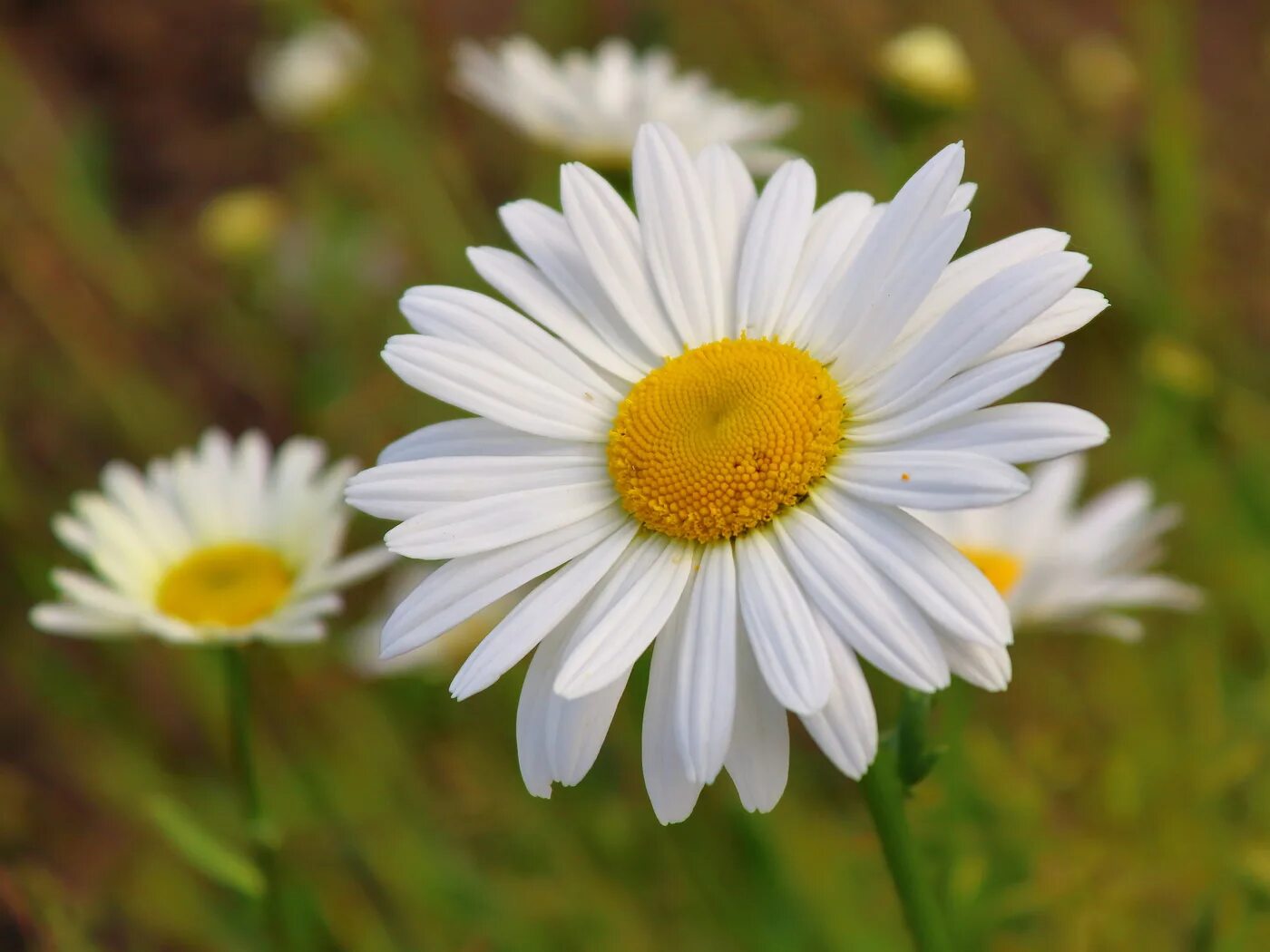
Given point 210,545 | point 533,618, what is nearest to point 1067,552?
point 533,618

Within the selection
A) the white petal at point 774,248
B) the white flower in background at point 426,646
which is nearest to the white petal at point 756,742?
the white petal at point 774,248

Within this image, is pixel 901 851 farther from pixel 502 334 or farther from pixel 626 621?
pixel 502 334

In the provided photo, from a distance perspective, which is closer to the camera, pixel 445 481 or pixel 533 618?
pixel 533 618

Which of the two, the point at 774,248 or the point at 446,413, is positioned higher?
the point at 446,413

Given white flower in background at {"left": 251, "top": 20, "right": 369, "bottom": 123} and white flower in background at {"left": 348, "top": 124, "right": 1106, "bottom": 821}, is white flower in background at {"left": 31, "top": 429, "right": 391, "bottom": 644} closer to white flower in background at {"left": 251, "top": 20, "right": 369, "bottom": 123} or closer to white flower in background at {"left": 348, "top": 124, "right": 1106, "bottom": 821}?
white flower in background at {"left": 348, "top": 124, "right": 1106, "bottom": 821}

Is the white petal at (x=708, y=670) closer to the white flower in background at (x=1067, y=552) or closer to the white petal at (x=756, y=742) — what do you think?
the white petal at (x=756, y=742)

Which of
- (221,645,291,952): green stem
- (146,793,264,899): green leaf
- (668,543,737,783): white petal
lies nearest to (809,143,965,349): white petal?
(668,543,737,783): white petal
